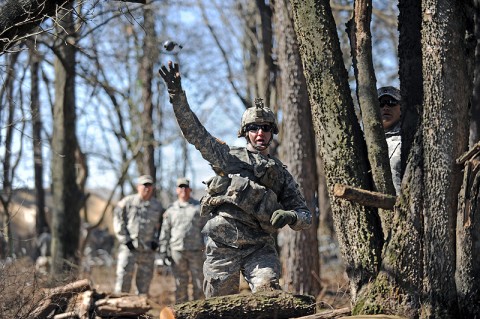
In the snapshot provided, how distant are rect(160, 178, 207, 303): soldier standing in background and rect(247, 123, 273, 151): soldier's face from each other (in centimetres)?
591

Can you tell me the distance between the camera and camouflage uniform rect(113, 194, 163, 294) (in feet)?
42.7

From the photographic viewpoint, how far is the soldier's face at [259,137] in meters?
7.23

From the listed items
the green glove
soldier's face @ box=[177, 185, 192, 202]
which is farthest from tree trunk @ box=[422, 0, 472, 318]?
soldier's face @ box=[177, 185, 192, 202]

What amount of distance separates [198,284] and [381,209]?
6867 mm

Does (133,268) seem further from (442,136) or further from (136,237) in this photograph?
(442,136)

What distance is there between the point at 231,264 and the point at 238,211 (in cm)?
49

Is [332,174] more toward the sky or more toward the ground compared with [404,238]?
more toward the sky

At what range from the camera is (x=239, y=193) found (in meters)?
6.94

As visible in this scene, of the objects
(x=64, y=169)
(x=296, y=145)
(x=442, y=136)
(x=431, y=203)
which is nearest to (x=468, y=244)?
(x=431, y=203)

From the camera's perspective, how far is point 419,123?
636 centimetres

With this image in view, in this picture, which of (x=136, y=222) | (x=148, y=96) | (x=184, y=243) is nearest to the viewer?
(x=184, y=243)

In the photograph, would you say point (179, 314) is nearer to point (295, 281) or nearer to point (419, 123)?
point (419, 123)

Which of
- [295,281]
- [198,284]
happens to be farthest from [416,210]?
[198,284]

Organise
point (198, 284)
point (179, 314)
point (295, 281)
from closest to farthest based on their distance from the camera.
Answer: point (179, 314), point (295, 281), point (198, 284)
